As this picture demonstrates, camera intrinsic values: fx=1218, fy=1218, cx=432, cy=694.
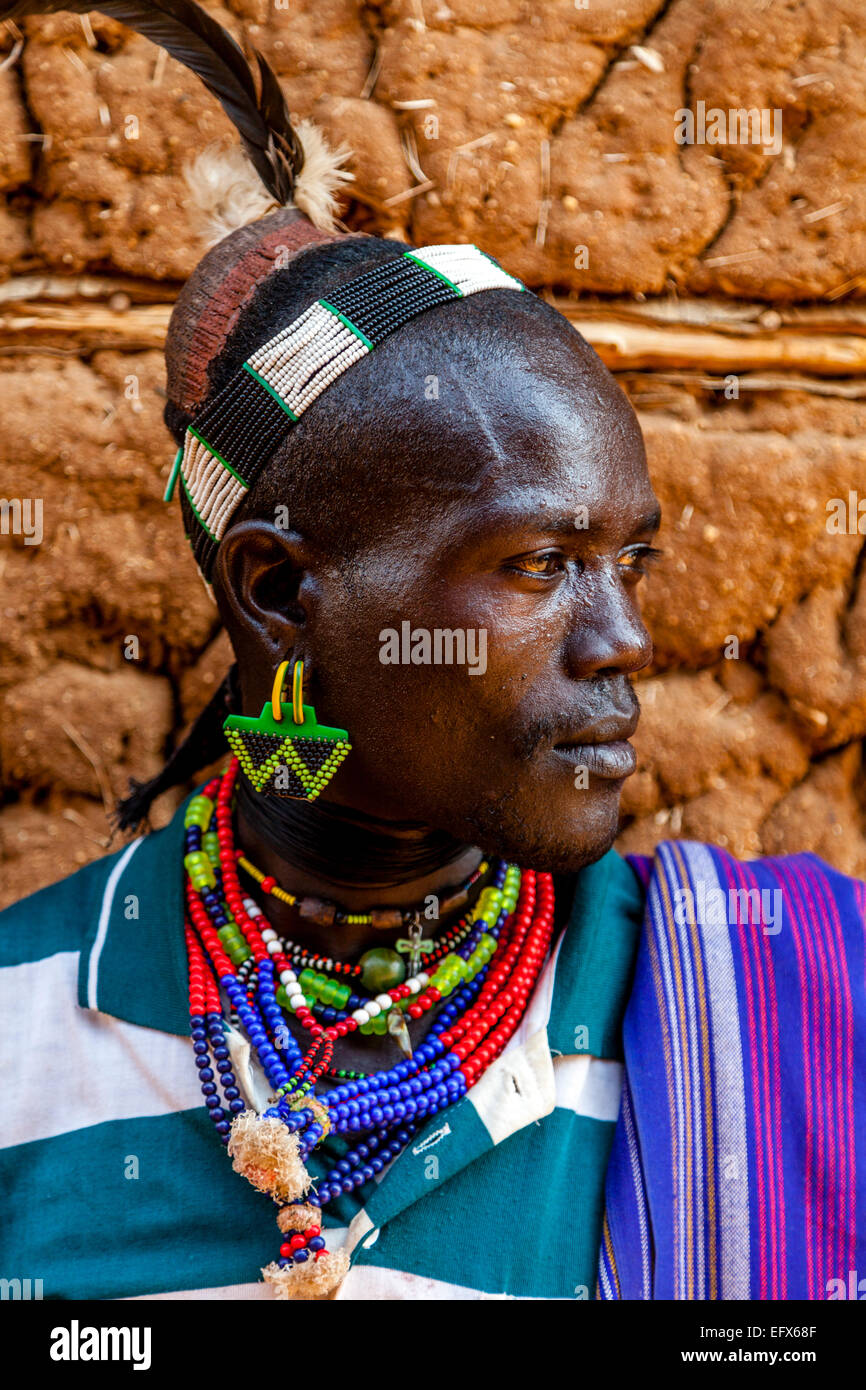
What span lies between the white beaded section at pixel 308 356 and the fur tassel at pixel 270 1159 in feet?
3.53

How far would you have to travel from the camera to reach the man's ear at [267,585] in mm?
1890

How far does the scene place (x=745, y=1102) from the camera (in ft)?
6.22

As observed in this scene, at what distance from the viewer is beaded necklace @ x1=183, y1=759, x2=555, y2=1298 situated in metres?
1.81

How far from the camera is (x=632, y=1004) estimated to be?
2.04 metres

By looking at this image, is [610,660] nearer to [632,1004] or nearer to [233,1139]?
[632,1004]

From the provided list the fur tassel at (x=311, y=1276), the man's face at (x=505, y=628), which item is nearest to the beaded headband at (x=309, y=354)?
the man's face at (x=505, y=628)

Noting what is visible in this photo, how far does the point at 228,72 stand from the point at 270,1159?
1835mm

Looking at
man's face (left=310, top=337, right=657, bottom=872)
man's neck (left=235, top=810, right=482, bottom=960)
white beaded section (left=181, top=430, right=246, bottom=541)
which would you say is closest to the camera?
man's face (left=310, top=337, right=657, bottom=872)

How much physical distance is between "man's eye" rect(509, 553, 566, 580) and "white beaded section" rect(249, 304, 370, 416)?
1.32 feet

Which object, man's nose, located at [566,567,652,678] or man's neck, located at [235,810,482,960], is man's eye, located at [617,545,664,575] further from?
man's neck, located at [235,810,482,960]

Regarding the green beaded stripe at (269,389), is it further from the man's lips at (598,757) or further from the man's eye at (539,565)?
the man's lips at (598,757)

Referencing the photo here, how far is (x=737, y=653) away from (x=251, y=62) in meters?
1.63

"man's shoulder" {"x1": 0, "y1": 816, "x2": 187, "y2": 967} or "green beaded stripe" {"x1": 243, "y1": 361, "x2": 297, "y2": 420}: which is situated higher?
"green beaded stripe" {"x1": 243, "y1": 361, "x2": 297, "y2": 420}

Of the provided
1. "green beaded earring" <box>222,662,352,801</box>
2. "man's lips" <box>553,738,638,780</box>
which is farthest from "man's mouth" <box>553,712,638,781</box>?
"green beaded earring" <box>222,662,352,801</box>
